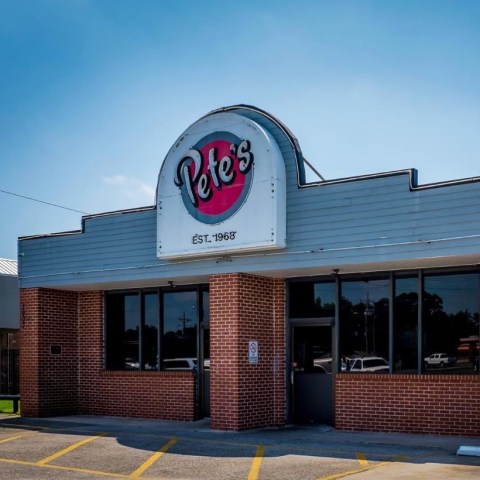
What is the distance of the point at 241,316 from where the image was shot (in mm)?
15508

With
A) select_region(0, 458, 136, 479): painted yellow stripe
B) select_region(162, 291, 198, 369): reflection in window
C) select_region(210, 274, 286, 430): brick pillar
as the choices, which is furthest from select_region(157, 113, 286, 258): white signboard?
select_region(0, 458, 136, 479): painted yellow stripe

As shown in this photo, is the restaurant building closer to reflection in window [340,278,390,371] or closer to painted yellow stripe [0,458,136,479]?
reflection in window [340,278,390,371]

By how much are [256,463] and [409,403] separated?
425 centimetres

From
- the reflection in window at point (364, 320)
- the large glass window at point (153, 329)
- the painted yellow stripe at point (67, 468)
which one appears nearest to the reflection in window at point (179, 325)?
the large glass window at point (153, 329)

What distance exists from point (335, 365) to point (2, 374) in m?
16.1

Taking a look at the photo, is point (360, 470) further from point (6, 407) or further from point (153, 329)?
point (6, 407)

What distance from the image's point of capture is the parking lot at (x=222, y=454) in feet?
35.4

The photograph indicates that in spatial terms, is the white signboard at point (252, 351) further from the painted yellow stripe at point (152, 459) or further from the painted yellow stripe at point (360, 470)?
the painted yellow stripe at point (360, 470)

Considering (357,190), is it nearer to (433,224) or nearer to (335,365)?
(433,224)

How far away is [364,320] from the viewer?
50.8ft

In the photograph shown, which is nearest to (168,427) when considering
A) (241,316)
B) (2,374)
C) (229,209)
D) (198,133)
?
(241,316)

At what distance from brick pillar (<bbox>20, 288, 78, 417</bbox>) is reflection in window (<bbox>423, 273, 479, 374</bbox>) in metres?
9.29

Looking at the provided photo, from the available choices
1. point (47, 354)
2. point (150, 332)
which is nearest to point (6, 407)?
point (47, 354)

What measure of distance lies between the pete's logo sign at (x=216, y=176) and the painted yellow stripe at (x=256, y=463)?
15.5ft
